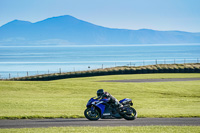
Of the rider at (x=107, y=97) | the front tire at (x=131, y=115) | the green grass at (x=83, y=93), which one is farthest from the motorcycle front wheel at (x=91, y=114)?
the green grass at (x=83, y=93)

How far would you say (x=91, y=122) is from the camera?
1744 cm

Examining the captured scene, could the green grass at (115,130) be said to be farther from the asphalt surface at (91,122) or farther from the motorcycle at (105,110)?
the motorcycle at (105,110)

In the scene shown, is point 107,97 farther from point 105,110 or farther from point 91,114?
point 91,114

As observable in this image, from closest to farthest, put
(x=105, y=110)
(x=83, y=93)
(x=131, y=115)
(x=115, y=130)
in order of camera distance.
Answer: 1. (x=115, y=130)
2. (x=105, y=110)
3. (x=131, y=115)
4. (x=83, y=93)

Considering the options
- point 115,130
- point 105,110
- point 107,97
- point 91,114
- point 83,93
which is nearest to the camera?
point 115,130

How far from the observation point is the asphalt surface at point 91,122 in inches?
662

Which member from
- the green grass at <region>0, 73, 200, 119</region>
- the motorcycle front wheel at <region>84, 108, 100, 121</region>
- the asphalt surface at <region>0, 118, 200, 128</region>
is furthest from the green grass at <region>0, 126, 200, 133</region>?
the green grass at <region>0, 73, 200, 119</region>

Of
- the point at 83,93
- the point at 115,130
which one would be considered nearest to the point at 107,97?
the point at 115,130

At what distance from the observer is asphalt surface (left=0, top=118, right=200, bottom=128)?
16827mm

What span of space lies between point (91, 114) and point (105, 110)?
0.89 metres

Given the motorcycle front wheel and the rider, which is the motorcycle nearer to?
the motorcycle front wheel

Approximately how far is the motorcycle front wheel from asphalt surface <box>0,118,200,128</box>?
224 mm

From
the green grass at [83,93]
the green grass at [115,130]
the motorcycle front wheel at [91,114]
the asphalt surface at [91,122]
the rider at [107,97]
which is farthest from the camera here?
the green grass at [83,93]

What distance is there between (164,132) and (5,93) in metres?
22.7
